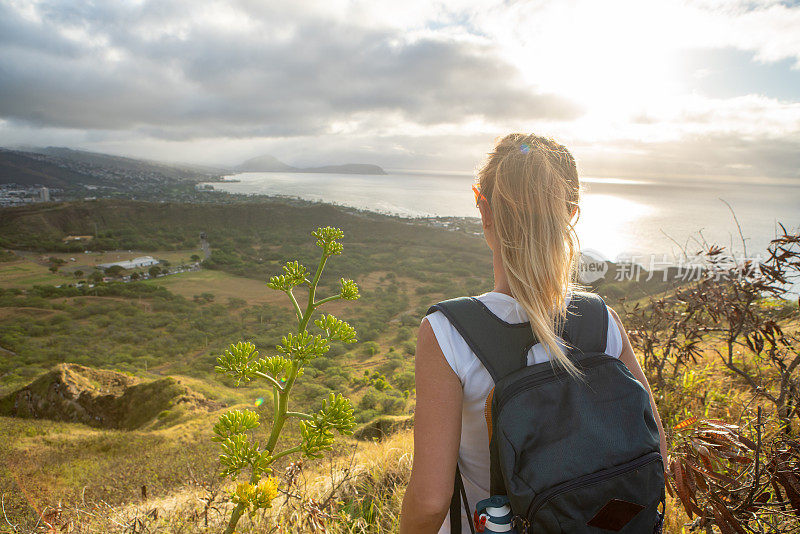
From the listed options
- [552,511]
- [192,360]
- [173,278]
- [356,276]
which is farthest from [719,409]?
[173,278]

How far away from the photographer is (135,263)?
38.9 m

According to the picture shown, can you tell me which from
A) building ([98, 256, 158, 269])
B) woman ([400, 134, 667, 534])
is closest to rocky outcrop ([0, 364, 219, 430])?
woman ([400, 134, 667, 534])

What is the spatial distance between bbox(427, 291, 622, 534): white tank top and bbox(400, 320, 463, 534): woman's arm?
20mm

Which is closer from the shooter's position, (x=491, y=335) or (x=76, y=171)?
(x=491, y=335)

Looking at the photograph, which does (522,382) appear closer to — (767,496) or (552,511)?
(552,511)

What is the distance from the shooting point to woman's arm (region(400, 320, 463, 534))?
2.42 ft

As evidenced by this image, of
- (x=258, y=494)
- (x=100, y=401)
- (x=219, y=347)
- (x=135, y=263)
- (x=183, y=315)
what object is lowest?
(x=183, y=315)

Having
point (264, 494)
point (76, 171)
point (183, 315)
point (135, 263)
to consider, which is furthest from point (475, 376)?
point (76, 171)

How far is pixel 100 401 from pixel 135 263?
113 feet

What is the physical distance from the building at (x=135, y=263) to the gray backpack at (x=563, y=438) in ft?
146

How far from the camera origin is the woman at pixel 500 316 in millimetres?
741

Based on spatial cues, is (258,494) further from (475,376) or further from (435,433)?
(475,376)

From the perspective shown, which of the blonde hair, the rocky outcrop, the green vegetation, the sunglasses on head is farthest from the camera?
the rocky outcrop

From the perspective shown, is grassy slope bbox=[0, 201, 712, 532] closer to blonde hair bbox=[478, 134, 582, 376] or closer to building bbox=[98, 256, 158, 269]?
building bbox=[98, 256, 158, 269]
